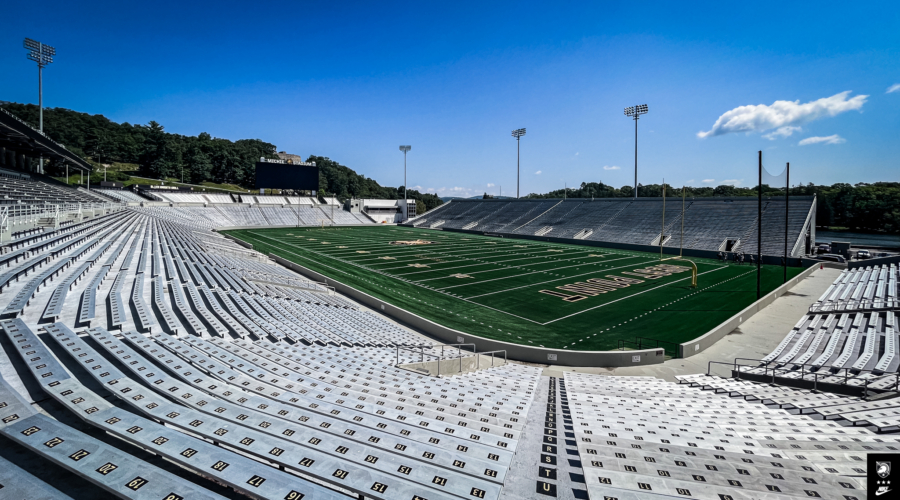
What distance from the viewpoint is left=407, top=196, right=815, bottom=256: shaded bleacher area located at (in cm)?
3966

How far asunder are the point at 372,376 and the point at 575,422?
Result: 12.9ft

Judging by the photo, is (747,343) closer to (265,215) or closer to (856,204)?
(265,215)

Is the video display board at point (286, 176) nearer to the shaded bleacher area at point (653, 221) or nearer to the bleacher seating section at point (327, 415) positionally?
the shaded bleacher area at point (653, 221)

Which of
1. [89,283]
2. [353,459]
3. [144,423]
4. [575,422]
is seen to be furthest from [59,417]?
[89,283]

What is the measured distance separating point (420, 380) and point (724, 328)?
48.8ft

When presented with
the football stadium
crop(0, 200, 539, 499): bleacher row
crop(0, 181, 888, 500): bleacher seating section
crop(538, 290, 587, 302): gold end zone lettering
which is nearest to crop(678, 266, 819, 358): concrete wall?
the football stadium

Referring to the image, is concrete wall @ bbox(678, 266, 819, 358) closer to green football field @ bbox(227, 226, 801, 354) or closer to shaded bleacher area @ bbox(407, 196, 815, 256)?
green football field @ bbox(227, 226, 801, 354)

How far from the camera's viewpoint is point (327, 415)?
4645 mm

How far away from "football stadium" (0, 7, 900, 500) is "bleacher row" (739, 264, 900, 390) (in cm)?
12

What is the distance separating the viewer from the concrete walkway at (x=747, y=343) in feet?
43.5

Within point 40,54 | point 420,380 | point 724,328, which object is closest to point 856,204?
point 724,328

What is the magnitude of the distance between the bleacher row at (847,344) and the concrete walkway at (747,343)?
740mm

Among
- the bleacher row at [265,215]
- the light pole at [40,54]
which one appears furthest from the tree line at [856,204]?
the light pole at [40,54]

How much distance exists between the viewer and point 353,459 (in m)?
3.36
